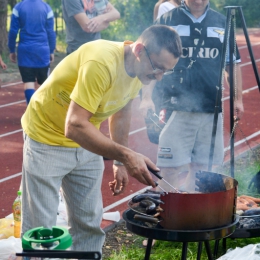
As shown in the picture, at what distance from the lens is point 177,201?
329cm

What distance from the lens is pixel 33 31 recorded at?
8.59m

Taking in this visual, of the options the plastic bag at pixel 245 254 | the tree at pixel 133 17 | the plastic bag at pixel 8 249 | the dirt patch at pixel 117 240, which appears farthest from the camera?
the tree at pixel 133 17

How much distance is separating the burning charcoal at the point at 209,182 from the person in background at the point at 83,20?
346 centimetres

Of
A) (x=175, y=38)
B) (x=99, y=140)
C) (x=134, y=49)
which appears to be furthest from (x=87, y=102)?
(x=175, y=38)

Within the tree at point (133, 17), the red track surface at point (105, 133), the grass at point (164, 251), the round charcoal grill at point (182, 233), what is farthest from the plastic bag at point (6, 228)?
the tree at point (133, 17)

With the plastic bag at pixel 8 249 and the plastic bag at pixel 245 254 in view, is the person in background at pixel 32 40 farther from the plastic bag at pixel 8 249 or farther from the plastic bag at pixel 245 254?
the plastic bag at pixel 245 254

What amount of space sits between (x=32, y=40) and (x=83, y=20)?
6.46ft

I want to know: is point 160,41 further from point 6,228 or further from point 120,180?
point 6,228

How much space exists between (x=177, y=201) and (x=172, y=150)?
178 centimetres

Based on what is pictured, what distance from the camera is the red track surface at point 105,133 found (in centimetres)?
615

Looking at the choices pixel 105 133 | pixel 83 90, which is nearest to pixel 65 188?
pixel 83 90

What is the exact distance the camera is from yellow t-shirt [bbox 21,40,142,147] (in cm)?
323

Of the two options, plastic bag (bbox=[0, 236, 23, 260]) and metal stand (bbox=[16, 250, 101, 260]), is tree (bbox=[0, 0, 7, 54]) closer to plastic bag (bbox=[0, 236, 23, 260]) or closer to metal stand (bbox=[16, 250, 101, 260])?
plastic bag (bbox=[0, 236, 23, 260])

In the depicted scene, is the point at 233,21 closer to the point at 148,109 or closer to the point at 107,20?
the point at 148,109
